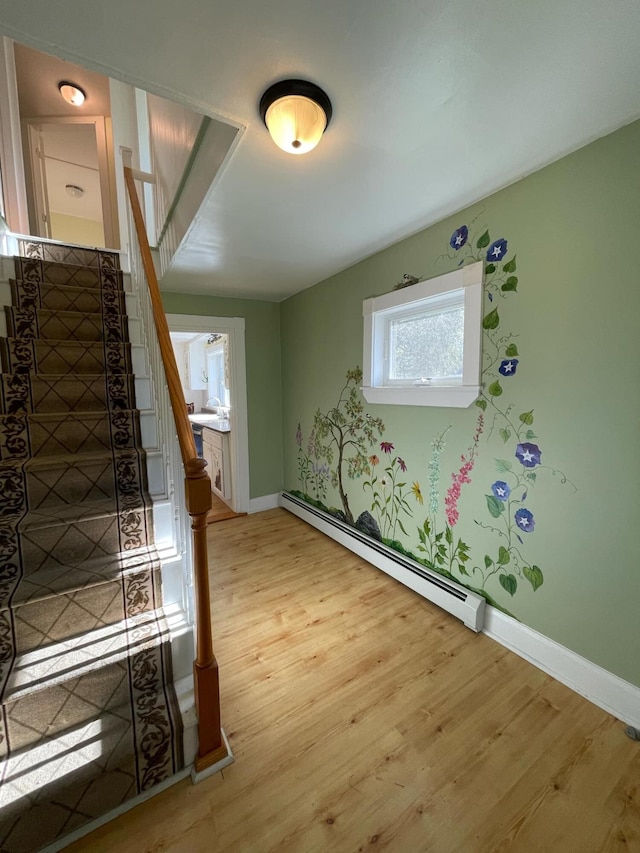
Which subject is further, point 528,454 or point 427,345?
point 427,345

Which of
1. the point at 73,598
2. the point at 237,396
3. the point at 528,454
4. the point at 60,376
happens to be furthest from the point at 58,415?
the point at 528,454

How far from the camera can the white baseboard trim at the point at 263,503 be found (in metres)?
3.60

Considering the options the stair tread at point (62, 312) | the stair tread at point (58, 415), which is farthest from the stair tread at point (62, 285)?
the stair tread at point (58, 415)

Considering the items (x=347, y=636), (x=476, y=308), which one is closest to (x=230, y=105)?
(x=476, y=308)

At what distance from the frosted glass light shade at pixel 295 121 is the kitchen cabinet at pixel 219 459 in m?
2.89

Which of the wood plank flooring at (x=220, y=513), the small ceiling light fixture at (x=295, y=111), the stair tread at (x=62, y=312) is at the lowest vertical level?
the wood plank flooring at (x=220, y=513)

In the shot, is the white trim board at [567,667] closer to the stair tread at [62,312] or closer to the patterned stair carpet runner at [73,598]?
the patterned stair carpet runner at [73,598]

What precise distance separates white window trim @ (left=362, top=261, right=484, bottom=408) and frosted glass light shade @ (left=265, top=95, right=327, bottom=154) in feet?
3.44

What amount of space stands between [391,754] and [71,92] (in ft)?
18.2

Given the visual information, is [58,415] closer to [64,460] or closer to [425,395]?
[64,460]

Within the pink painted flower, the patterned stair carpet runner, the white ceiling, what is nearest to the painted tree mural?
the pink painted flower

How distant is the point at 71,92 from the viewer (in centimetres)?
324

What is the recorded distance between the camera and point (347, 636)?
1.83m

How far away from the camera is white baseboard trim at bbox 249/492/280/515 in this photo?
3600mm
